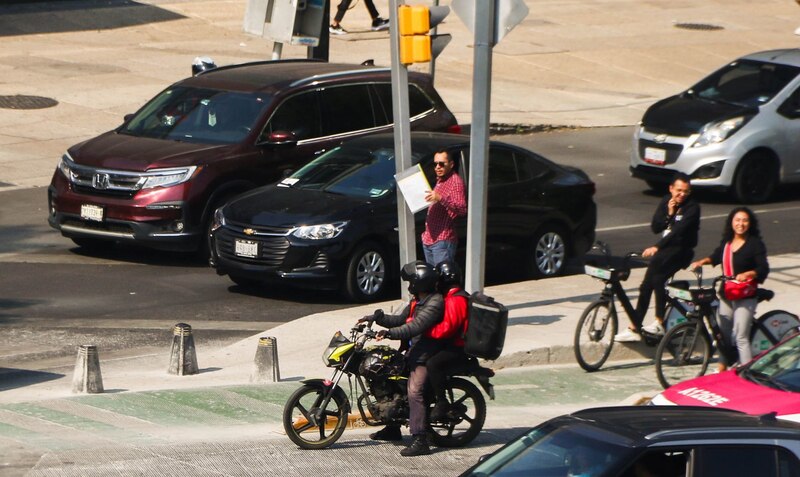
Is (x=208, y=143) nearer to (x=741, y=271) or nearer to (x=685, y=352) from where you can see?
(x=685, y=352)

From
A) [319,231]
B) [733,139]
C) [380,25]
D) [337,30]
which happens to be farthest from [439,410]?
[380,25]

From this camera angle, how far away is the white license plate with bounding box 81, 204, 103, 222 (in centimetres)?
1574

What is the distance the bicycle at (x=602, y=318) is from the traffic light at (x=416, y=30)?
2304 millimetres

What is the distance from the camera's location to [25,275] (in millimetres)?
15133

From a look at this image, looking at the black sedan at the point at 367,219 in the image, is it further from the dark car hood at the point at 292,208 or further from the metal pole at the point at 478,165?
the metal pole at the point at 478,165

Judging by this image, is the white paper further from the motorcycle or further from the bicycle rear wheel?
the bicycle rear wheel

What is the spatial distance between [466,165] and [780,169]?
6.94 meters

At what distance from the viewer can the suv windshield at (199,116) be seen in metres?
16.6

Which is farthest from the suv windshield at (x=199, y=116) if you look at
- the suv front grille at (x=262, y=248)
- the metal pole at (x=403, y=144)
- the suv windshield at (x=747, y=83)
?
the suv windshield at (x=747, y=83)

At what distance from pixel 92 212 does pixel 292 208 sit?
2569mm

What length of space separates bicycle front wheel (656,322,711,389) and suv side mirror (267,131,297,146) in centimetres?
589

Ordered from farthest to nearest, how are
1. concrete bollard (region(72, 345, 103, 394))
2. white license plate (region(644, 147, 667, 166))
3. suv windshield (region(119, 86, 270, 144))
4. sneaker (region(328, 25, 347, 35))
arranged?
sneaker (region(328, 25, 347, 35)), white license plate (region(644, 147, 667, 166)), suv windshield (region(119, 86, 270, 144)), concrete bollard (region(72, 345, 103, 394))

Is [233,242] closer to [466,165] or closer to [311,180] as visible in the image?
[311,180]

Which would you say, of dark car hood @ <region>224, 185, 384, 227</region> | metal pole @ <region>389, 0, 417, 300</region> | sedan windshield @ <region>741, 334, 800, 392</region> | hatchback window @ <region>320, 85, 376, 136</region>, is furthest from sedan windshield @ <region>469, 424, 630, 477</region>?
hatchback window @ <region>320, 85, 376, 136</region>
